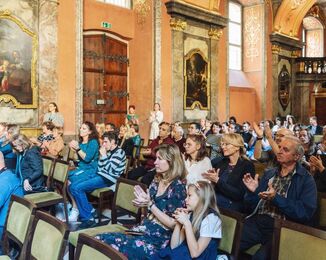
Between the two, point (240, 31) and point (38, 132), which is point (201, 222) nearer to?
point (38, 132)

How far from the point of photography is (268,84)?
18375mm

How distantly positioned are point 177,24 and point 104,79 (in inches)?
122

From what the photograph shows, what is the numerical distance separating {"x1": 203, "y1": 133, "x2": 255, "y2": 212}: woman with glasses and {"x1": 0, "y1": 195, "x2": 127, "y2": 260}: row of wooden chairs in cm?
188

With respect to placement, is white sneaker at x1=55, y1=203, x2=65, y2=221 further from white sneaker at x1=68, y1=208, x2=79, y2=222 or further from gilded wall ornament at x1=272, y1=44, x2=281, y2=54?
gilded wall ornament at x1=272, y1=44, x2=281, y2=54

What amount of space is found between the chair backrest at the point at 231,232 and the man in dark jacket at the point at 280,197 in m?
0.34

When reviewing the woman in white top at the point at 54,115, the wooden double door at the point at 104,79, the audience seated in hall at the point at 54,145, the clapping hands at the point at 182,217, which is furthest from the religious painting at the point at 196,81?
the clapping hands at the point at 182,217

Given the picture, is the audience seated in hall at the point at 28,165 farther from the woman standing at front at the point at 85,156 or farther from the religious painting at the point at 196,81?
the religious painting at the point at 196,81

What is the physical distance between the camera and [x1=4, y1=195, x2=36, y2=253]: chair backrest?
3.04 meters

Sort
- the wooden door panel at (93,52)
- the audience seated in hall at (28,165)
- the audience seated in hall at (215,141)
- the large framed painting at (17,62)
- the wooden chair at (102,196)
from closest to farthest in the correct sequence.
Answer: the audience seated in hall at (28,165), the wooden chair at (102,196), the audience seated in hall at (215,141), the large framed painting at (17,62), the wooden door panel at (93,52)

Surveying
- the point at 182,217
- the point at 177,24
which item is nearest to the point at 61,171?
the point at 182,217

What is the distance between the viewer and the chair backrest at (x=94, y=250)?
6.95ft

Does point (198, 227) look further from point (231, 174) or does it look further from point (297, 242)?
point (231, 174)

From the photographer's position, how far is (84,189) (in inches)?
235

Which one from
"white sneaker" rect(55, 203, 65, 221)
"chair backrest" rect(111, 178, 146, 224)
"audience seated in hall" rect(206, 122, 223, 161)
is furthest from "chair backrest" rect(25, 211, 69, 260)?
"audience seated in hall" rect(206, 122, 223, 161)
